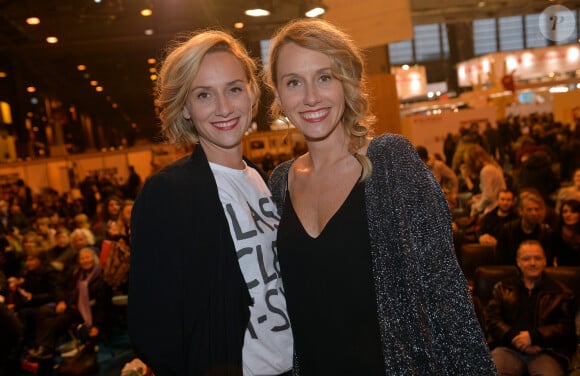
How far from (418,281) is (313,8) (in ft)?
25.4

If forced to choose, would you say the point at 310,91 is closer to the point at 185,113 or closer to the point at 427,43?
the point at 185,113

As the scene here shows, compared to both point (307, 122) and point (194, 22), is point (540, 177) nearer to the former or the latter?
point (307, 122)

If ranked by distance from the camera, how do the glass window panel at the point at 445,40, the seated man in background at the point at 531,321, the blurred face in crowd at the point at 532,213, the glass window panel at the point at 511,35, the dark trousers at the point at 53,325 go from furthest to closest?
the glass window panel at the point at 445,40 → the glass window panel at the point at 511,35 → the dark trousers at the point at 53,325 → the blurred face in crowd at the point at 532,213 → the seated man in background at the point at 531,321

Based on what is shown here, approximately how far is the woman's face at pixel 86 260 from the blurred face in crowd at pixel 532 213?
4.45m

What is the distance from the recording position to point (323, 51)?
79.8 inches

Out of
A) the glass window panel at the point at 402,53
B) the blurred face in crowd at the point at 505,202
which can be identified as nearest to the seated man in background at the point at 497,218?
the blurred face in crowd at the point at 505,202

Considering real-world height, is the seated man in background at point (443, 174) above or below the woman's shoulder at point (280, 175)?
below

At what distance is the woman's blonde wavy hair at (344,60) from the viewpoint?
203 cm

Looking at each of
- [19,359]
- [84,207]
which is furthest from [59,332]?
[84,207]

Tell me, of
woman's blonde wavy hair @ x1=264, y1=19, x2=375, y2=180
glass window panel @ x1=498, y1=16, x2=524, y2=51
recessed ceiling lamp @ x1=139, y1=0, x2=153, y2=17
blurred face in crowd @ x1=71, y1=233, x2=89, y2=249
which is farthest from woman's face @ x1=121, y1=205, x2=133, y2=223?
glass window panel @ x1=498, y1=16, x2=524, y2=51

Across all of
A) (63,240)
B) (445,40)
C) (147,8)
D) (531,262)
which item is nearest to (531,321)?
(531,262)

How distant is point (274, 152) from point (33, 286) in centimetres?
1041

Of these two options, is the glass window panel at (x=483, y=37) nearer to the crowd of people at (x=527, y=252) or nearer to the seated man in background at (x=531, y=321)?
the crowd of people at (x=527, y=252)

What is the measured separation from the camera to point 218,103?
2123mm
